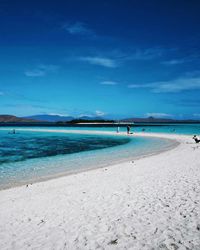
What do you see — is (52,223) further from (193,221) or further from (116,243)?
(193,221)

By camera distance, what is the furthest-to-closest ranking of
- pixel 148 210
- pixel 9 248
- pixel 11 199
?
pixel 11 199
pixel 148 210
pixel 9 248

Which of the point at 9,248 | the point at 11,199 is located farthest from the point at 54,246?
the point at 11,199

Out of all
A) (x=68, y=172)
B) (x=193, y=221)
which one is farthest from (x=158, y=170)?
(x=193, y=221)

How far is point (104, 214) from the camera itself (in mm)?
7273

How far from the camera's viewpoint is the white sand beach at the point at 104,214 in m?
5.66

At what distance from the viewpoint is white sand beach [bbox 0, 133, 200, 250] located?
223 inches

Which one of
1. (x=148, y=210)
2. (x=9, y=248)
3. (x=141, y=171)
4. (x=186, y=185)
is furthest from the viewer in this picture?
(x=141, y=171)

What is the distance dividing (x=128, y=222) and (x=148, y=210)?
1.08 meters

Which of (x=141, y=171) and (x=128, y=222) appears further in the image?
(x=141, y=171)

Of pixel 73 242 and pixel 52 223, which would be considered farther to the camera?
pixel 52 223

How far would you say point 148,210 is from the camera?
24.5ft

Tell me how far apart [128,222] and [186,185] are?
451 cm

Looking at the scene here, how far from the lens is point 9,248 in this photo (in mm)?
5445

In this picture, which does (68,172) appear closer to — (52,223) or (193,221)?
(52,223)
